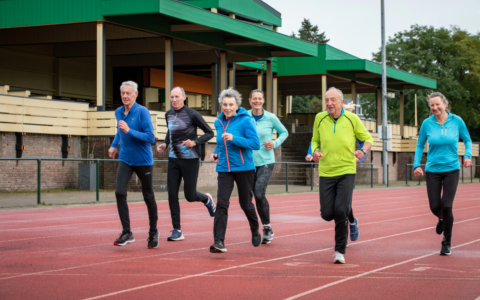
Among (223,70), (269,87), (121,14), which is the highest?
(121,14)

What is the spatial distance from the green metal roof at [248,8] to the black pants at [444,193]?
27557mm

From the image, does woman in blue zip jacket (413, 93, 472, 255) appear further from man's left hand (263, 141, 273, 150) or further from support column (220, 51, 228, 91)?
support column (220, 51, 228, 91)

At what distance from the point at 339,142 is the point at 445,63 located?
194 ft

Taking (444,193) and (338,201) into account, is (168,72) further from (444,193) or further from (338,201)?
(338,201)

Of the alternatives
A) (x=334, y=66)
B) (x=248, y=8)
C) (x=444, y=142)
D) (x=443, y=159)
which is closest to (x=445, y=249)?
(x=443, y=159)

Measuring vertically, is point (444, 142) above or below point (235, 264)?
above

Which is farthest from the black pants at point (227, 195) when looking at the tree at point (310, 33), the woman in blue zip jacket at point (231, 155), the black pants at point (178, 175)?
the tree at point (310, 33)

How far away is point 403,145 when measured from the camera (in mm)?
45219

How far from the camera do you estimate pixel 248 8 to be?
38.2 metres

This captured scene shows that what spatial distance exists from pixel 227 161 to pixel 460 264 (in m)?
2.91

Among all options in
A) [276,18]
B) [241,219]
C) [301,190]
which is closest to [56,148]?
[301,190]

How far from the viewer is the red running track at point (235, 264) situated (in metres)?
5.91

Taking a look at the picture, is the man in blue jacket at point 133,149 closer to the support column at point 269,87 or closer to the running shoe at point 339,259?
the running shoe at point 339,259

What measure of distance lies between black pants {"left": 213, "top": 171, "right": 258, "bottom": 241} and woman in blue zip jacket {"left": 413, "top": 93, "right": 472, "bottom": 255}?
7.43 feet
